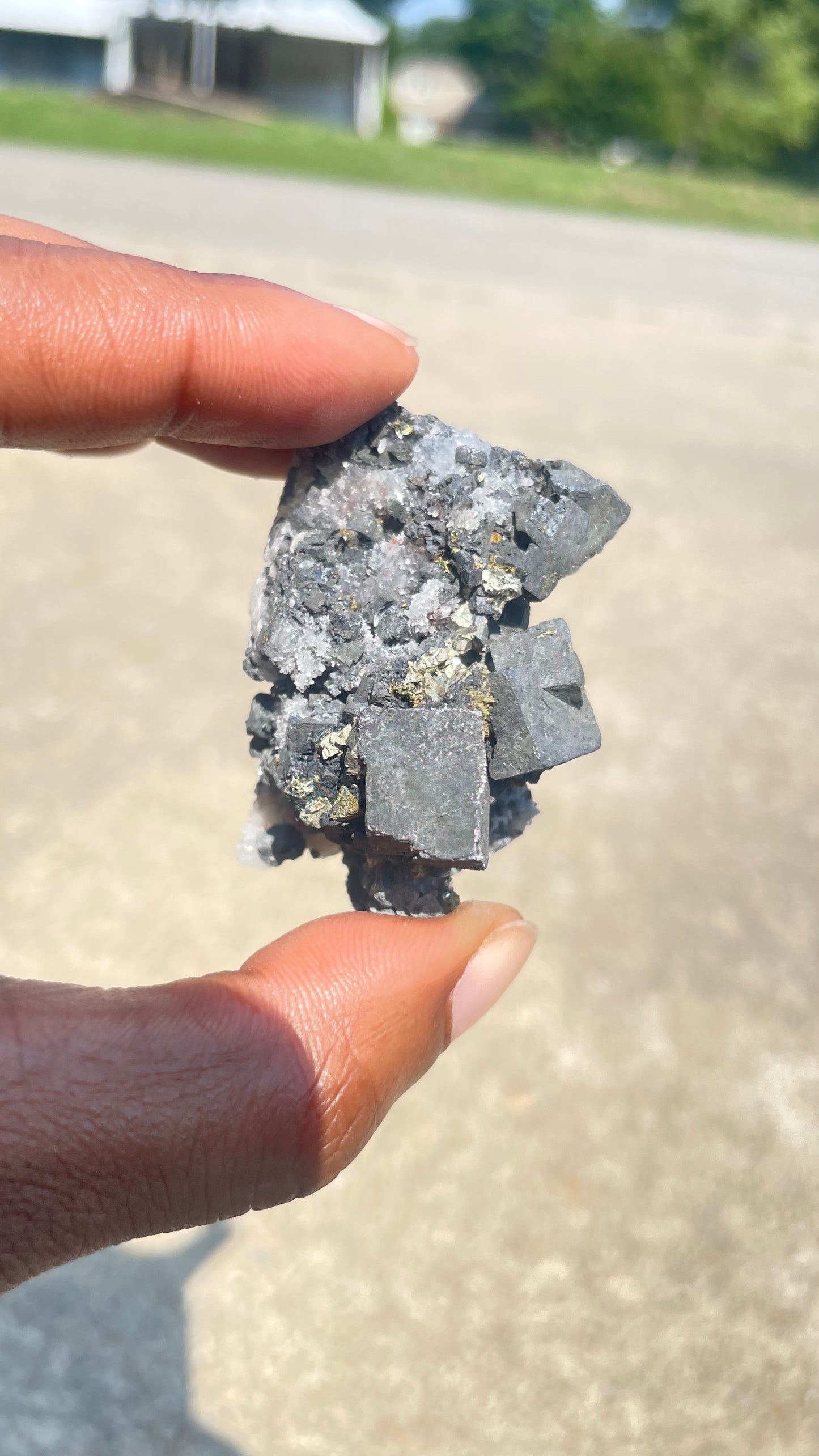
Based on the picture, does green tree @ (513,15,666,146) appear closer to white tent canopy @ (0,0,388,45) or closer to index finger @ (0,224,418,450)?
white tent canopy @ (0,0,388,45)

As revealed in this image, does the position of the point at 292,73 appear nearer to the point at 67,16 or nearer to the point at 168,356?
the point at 67,16

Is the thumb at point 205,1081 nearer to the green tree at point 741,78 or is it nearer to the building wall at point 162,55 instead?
the green tree at point 741,78

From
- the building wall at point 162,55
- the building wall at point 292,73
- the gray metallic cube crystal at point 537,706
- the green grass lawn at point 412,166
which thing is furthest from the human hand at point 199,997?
the building wall at point 292,73

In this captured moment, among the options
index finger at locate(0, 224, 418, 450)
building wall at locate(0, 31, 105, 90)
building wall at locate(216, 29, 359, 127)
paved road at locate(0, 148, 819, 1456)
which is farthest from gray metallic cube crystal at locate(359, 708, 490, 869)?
building wall at locate(0, 31, 105, 90)

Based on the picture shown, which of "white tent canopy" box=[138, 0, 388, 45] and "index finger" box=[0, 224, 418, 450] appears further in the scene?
"white tent canopy" box=[138, 0, 388, 45]

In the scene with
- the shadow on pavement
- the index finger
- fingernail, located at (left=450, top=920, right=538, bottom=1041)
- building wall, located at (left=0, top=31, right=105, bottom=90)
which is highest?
building wall, located at (left=0, top=31, right=105, bottom=90)

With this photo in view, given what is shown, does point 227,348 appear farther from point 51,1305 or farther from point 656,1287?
point 656,1287
